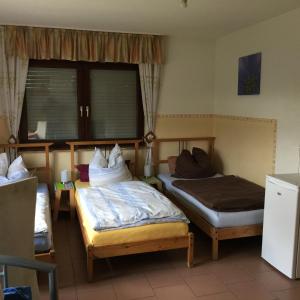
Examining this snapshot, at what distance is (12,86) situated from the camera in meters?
4.15

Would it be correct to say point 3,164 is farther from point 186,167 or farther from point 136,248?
point 186,167

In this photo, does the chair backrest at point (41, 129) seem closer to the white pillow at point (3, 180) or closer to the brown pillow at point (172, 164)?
the white pillow at point (3, 180)

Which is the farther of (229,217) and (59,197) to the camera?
(59,197)

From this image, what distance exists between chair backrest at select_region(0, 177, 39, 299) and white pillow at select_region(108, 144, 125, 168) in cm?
247

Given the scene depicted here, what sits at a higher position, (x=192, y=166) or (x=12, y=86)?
(x=12, y=86)

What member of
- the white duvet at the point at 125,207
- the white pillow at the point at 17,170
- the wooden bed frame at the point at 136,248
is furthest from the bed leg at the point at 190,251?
the white pillow at the point at 17,170

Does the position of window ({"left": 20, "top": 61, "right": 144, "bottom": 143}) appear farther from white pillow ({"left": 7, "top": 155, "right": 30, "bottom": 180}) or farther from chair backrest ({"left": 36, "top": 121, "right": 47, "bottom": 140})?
white pillow ({"left": 7, "top": 155, "right": 30, "bottom": 180})

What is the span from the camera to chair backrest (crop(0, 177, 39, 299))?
A: 1.64m

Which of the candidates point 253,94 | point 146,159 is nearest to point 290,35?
point 253,94

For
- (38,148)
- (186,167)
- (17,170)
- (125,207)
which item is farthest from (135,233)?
(38,148)

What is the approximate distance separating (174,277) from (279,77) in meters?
2.30

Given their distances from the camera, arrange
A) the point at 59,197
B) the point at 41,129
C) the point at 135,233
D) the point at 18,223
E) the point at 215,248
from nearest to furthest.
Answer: the point at 18,223 < the point at 135,233 < the point at 215,248 < the point at 59,197 < the point at 41,129

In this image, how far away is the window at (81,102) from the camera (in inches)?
172

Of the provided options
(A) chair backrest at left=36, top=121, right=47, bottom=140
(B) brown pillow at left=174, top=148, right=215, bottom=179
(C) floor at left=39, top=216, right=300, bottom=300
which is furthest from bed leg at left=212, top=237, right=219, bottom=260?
(A) chair backrest at left=36, top=121, right=47, bottom=140
